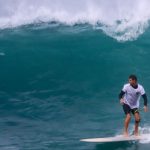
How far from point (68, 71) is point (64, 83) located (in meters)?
0.75

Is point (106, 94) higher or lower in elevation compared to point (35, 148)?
higher

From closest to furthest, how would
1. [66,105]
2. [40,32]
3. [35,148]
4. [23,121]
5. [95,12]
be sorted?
1. [35,148]
2. [23,121]
3. [66,105]
4. [40,32]
5. [95,12]

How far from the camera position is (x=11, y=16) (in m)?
18.5

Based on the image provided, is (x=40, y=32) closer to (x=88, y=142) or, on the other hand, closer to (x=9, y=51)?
(x=9, y=51)

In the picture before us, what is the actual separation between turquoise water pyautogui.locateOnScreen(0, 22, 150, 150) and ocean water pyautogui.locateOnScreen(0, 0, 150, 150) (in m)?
0.02

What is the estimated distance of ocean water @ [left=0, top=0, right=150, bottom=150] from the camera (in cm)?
1203

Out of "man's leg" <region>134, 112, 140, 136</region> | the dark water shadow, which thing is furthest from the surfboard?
"man's leg" <region>134, 112, 140, 136</region>

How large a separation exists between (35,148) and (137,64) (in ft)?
18.9

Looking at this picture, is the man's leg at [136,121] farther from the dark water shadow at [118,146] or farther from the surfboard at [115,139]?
the dark water shadow at [118,146]

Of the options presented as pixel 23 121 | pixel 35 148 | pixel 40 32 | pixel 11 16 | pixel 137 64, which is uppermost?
pixel 11 16

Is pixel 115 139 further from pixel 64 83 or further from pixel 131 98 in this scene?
pixel 64 83

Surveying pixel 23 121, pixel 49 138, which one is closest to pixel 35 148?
pixel 49 138

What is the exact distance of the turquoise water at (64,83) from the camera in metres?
11.9

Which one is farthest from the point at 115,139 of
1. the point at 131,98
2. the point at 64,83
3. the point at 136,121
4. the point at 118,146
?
the point at 64,83
